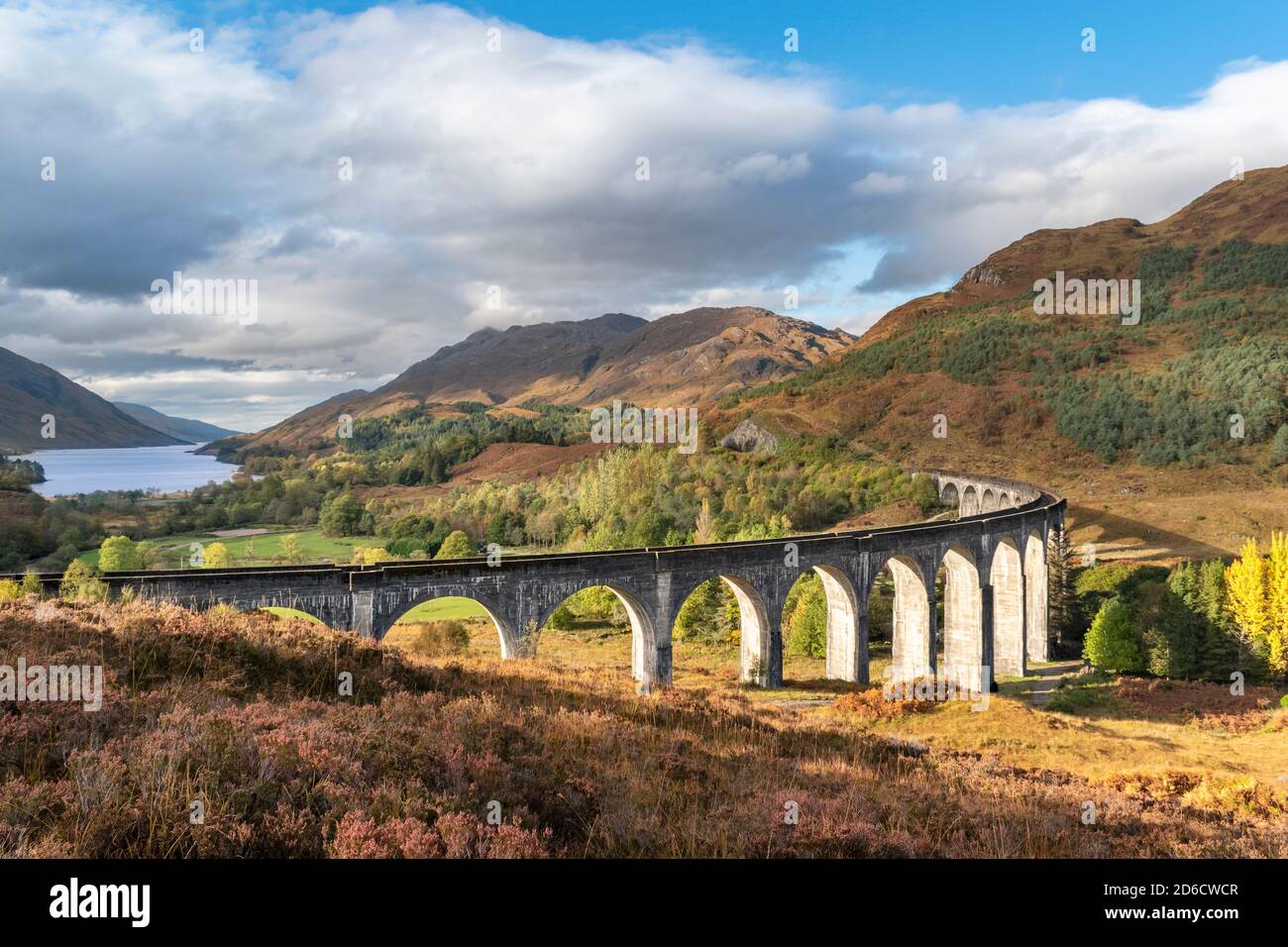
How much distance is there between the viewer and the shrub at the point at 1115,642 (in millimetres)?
43719

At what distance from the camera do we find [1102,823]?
388 inches

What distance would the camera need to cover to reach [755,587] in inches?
1324

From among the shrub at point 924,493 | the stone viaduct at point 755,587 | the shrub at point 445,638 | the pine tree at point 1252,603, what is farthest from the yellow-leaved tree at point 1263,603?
the shrub at point 445,638

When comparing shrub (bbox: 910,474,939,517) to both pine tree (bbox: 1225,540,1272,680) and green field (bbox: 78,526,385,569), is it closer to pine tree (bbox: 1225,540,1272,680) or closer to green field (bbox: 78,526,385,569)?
pine tree (bbox: 1225,540,1272,680)

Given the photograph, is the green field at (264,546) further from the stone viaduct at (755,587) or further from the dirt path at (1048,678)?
the dirt path at (1048,678)

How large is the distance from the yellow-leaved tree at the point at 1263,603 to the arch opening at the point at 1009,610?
1164cm

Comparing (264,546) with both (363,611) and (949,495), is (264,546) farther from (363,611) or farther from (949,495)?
(949,495)

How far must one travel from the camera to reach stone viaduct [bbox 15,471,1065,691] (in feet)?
81.7
